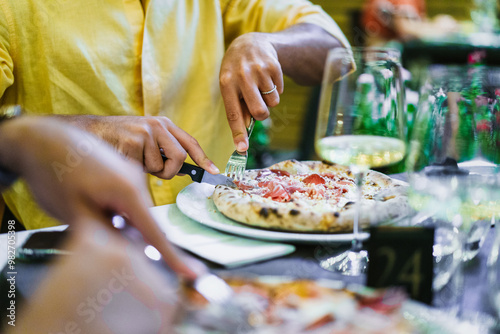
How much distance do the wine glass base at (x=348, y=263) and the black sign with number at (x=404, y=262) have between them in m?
0.10

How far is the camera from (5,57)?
1.06 metres

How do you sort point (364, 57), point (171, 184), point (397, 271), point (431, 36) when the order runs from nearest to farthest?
point (397, 271) < point (364, 57) < point (171, 184) < point (431, 36)

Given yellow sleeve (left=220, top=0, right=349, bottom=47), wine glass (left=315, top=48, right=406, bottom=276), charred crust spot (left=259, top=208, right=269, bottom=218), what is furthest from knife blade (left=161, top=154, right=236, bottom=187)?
yellow sleeve (left=220, top=0, right=349, bottom=47)

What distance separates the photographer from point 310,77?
1.45 metres

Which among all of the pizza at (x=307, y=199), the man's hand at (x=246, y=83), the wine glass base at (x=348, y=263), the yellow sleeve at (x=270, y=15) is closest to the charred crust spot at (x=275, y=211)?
the pizza at (x=307, y=199)

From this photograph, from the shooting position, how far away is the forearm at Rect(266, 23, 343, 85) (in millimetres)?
1243

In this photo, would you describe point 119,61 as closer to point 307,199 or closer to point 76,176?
point 307,199

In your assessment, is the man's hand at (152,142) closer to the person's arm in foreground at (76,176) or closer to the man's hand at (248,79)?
the man's hand at (248,79)

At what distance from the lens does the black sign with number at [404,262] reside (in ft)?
1.45

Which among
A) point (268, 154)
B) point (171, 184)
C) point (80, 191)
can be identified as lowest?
point (268, 154)

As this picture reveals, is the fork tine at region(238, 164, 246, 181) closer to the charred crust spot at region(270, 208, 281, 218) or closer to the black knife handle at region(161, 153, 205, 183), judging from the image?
the black knife handle at region(161, 153, 205, 183)

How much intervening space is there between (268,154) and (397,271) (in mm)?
2612

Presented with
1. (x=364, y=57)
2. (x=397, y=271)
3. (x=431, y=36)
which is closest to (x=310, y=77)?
(x=364, y=57)

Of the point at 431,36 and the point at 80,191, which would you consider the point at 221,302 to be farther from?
the point at 431,36
